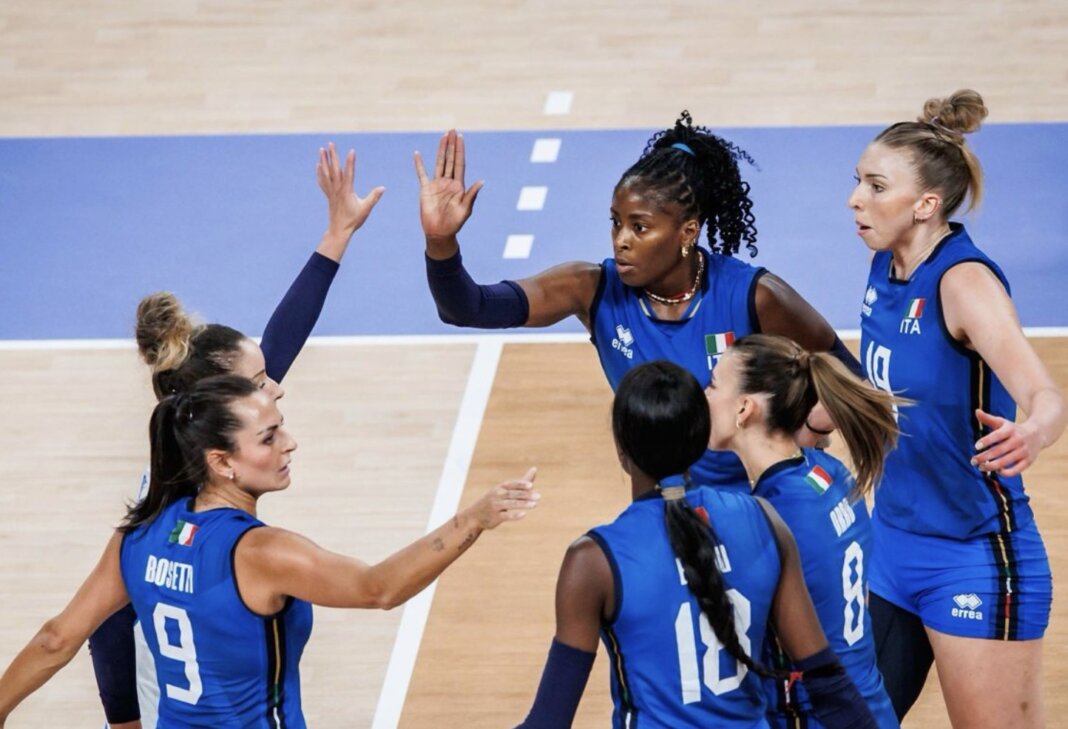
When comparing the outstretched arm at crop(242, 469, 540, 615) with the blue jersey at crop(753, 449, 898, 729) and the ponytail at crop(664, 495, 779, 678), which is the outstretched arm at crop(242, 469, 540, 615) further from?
the blue jersey at crop(753, 449, 898, 729)

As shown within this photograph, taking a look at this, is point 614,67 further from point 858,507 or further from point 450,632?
point 858,507

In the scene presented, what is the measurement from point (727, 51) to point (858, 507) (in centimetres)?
747

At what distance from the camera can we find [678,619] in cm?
320

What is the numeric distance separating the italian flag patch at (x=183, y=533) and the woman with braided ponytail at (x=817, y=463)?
111cm

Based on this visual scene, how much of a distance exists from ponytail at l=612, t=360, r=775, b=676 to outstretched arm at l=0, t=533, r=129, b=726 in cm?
112

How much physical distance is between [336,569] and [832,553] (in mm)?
1027

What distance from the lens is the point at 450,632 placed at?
565 cm

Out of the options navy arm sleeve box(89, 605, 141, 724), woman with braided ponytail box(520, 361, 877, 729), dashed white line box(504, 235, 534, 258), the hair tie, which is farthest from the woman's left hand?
dashed white line box(504, 235, 534, 258)

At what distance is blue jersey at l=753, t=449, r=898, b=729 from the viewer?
3555 mm

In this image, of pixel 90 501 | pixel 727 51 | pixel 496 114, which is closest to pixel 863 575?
pixel 90 501

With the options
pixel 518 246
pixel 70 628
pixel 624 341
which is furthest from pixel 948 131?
pixel 518 246

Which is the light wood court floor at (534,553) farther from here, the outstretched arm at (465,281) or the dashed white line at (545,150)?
the dashed white line at (545,150)

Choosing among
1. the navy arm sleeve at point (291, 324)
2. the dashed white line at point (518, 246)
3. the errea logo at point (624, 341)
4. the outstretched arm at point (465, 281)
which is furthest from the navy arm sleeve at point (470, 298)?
the dashed white line at point (518, 246)

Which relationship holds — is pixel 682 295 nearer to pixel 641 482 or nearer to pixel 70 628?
Result: pixel 641 482
